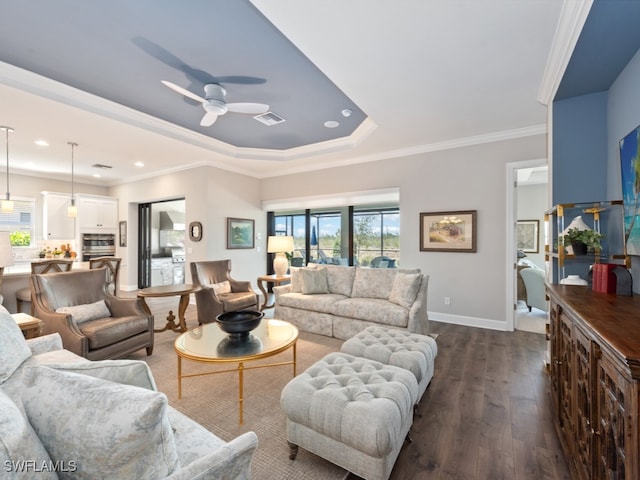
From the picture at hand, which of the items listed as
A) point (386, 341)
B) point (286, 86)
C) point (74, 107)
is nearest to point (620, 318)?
point (386, 341)

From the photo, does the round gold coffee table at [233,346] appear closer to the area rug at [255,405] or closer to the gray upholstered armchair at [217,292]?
the area rug at [255,405]

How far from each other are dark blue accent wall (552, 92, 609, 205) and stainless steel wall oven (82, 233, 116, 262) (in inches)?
356

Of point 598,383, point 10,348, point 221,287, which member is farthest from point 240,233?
point 598,383

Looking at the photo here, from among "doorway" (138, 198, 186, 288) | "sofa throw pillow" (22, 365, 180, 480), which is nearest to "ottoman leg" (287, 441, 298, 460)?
"sofa throw pillow" (22, 365, 180, 480)

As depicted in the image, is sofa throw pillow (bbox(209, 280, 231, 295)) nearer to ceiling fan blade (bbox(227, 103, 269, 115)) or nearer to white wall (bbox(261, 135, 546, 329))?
ceiling fan blade (bbox(227, 103, 269, 115))

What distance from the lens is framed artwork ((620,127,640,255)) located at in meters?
1.97

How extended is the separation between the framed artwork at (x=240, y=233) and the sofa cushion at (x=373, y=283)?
3.05 m

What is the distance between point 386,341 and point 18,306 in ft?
16.6

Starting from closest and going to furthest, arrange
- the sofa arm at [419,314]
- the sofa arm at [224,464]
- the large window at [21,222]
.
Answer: the sofa arm at [224,464], the sofa arm at [419,314], the large window at [21,222]

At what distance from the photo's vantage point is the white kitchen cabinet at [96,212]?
712 centimetres

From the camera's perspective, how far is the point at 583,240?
243cm

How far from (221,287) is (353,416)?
351 cm

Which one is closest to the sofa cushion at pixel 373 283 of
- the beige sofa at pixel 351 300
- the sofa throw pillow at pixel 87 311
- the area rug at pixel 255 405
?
the beige sofa at pixel 351 300

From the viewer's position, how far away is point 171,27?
7.56 feet
